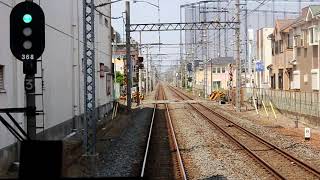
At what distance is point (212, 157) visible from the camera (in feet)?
56.6

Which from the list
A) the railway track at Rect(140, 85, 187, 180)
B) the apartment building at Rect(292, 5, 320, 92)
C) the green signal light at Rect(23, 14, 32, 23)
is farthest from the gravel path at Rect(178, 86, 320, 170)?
the green signal light at Rect(23, 14, 32, 23)

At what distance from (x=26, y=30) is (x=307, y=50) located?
36.2m

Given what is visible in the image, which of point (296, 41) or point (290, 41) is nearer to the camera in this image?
point (296, 41)

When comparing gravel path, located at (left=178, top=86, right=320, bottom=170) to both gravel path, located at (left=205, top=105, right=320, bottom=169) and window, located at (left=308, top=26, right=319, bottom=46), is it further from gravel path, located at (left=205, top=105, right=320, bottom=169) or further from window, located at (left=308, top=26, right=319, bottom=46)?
window, located at (left=308, top=26, right=319, bottom=46)

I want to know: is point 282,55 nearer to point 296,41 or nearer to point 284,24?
point 284,24

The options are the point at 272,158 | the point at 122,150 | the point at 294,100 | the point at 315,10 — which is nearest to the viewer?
the point at 272,158

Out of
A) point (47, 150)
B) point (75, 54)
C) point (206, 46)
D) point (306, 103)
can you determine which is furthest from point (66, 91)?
point (206, 46)

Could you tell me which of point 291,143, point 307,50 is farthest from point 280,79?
point 291,143

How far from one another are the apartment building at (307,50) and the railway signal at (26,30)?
1290 inches

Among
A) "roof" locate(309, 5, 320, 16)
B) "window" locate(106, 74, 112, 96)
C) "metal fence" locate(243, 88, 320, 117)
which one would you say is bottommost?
"metal fence" locate(243, 88, 320, 117)

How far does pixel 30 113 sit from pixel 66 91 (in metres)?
14.9

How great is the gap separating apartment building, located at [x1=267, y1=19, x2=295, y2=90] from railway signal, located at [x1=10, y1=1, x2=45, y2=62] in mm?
40942

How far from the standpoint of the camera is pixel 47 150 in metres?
3.46

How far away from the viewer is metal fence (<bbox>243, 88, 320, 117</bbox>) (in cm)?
2780
